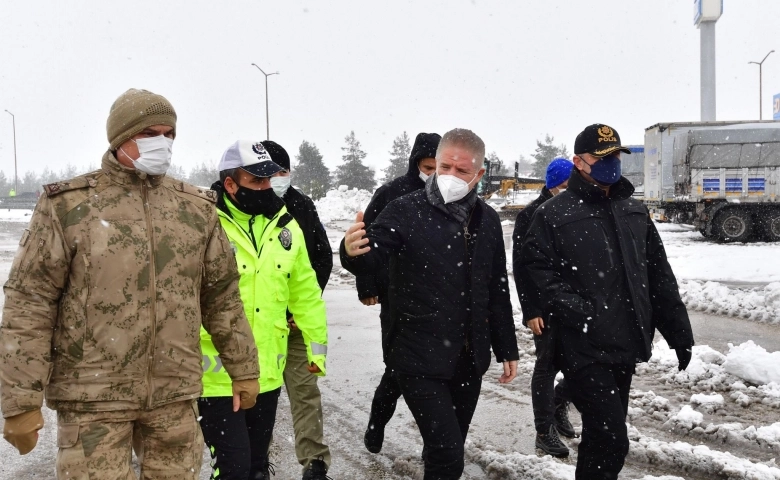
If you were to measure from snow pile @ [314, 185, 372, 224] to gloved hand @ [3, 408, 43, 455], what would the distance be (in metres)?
37.2

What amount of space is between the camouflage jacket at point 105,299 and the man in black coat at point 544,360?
6.42ft

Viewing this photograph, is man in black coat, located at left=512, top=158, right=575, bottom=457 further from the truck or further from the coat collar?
the truck

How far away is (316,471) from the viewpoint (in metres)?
4.11

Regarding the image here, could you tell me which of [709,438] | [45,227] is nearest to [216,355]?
[45,227]

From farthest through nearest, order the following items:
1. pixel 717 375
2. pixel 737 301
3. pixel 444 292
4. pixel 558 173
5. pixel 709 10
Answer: pixel 709 10 → pixel 737 301 → pixel 717 375 → pixel 558 173 → pixel 444 292

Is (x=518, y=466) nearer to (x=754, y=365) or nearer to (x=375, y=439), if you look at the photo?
(x=375, y=439)

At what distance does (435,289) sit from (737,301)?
8107 millimetres

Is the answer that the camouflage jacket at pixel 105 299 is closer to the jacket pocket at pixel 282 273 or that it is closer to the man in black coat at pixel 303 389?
the jacket pocket at pixel 282 273

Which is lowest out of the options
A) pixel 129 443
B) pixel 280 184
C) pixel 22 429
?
pixel 129 443

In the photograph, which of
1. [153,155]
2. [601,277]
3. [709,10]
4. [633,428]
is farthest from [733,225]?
[709,10]

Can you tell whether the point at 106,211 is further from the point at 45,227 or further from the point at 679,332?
the point at 679,332

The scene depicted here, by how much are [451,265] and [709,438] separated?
8.69ft

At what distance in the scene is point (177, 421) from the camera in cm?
263

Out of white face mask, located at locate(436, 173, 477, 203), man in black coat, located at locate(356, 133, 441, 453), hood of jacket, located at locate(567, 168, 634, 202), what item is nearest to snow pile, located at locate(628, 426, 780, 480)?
man in black coat, located at locate(356, 133, 441, 453)
